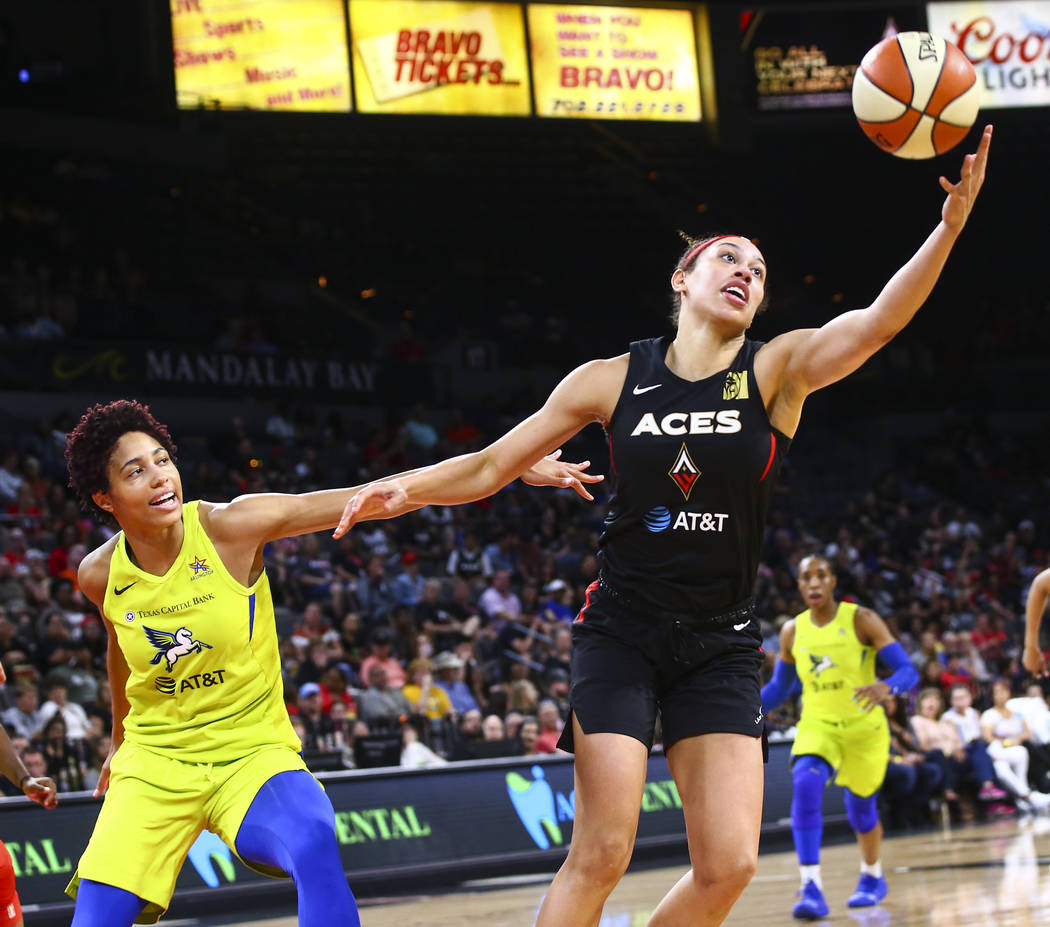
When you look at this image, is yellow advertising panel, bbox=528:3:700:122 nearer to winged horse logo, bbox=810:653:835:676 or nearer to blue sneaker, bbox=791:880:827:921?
winged horse logo, bbox=810:653:835:676

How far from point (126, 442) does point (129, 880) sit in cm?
134

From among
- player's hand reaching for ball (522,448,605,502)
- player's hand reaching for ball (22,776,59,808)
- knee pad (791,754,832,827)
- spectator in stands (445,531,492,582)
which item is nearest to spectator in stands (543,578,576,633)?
spectator in stands (445,531,492,582)

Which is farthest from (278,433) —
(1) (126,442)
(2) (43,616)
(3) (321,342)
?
(1) (126,442)

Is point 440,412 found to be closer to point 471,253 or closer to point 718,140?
point 471,253

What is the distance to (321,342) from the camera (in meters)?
19.7

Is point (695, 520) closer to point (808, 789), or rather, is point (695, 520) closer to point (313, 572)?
point (808, 789)

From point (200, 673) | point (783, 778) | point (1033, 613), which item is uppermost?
point (200, 673)

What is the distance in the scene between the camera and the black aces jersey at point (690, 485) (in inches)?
A: 161

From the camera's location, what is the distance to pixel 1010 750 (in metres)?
13.9

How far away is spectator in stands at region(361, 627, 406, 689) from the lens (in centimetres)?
1207

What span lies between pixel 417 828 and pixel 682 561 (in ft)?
21.1

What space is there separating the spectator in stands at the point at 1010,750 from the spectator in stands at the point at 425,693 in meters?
5.72

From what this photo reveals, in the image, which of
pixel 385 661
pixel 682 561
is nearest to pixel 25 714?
pixel 385 661

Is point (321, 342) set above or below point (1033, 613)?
above
